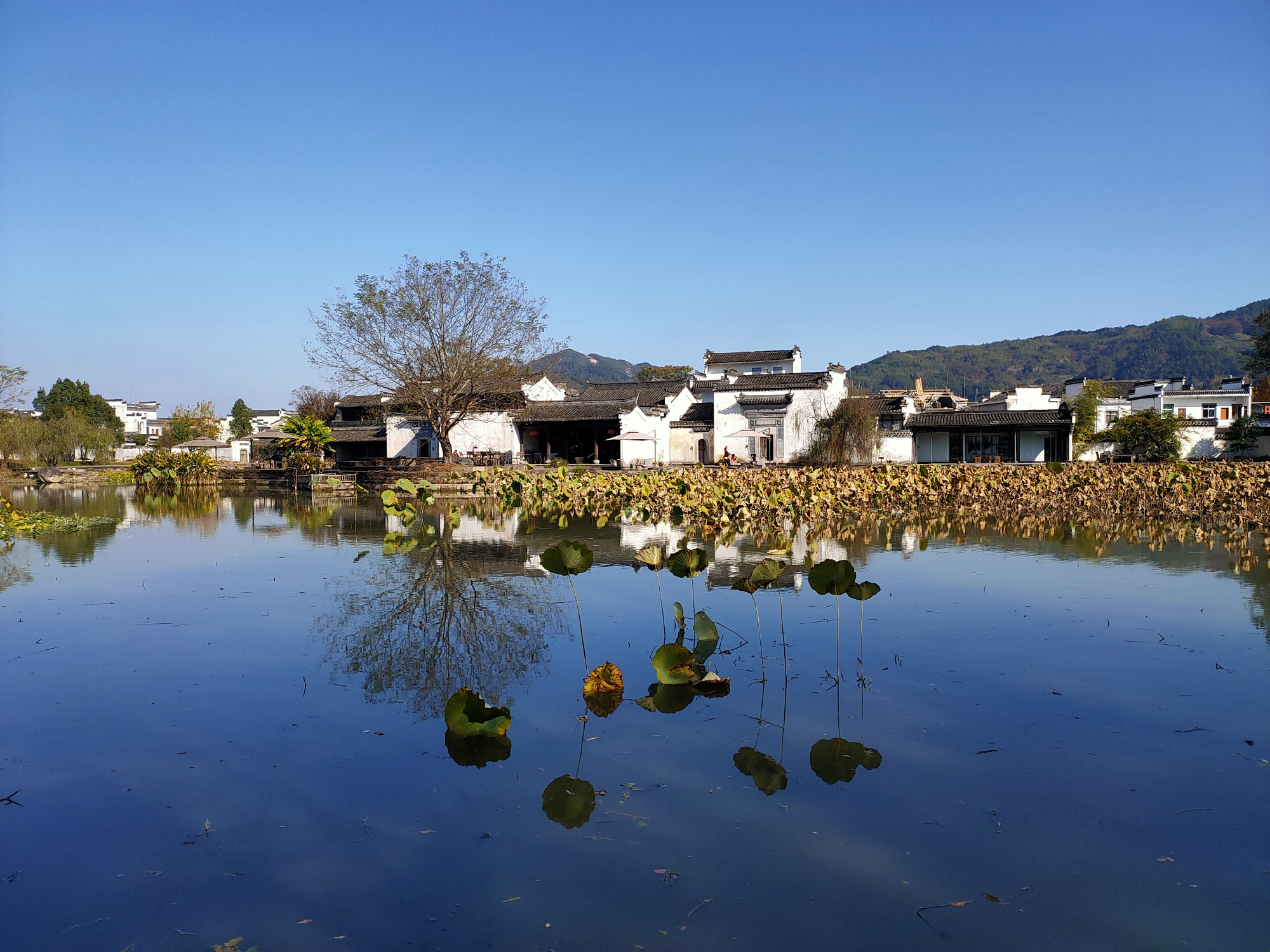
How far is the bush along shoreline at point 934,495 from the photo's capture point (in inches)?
587

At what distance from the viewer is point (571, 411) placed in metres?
35.1

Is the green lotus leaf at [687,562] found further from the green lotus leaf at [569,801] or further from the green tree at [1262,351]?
the green tree at [1262,351]

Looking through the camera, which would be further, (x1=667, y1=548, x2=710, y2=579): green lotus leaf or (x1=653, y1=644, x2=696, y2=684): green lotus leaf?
(x1=667, y1=548, x2=710, y2=579): green lotus leaf

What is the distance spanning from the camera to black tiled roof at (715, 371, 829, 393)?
36438 mm

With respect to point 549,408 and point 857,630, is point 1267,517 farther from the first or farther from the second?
point 549,408

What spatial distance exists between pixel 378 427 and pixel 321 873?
3571 cm

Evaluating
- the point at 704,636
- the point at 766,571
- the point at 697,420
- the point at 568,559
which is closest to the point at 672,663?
the point at 704,636

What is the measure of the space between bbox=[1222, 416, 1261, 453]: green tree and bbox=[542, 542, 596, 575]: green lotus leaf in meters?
37.5

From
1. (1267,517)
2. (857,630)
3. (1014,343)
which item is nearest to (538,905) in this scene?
(857,630)

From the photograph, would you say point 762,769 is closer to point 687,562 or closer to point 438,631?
point 687,562

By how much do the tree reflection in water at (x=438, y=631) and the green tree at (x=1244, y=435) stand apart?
3504cm

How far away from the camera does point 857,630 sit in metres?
6.58

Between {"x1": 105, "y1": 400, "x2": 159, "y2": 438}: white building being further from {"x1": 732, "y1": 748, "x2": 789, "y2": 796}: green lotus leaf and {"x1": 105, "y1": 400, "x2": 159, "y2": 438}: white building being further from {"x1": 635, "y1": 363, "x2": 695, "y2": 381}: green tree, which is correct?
{"x1": 732, "y1": 748, "x2": 789, "y2": 796}: green lotus leaf

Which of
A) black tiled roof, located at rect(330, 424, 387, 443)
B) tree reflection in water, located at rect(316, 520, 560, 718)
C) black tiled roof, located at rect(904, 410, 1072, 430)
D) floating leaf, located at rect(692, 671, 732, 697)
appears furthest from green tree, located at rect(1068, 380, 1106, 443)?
floating leaf, located at rect(692, 671, 732, 697)
